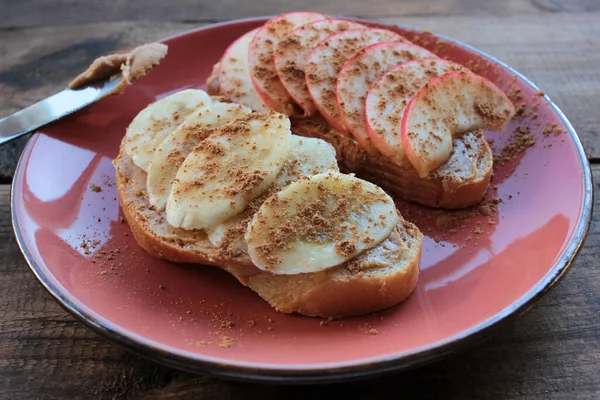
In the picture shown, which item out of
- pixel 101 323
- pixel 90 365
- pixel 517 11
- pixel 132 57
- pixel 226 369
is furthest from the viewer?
pixel 517 11

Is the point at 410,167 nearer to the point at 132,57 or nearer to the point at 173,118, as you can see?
the point at 173,118

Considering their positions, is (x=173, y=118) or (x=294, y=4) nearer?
(x=173, y=118)

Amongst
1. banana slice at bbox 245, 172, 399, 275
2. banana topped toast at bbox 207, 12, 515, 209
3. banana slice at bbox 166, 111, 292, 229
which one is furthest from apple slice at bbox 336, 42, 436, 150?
banana slice at bbox 245, 172, 399, 275

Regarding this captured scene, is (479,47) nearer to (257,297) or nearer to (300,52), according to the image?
(300,52)

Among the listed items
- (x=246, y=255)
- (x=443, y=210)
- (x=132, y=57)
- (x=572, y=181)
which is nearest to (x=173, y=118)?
(x=132, y=57)

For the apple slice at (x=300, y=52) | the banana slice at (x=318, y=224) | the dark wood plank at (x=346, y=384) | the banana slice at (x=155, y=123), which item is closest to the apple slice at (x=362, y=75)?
the apple slice at (x=300, y=52)

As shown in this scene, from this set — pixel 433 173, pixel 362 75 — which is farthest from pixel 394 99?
pixel 433 173
